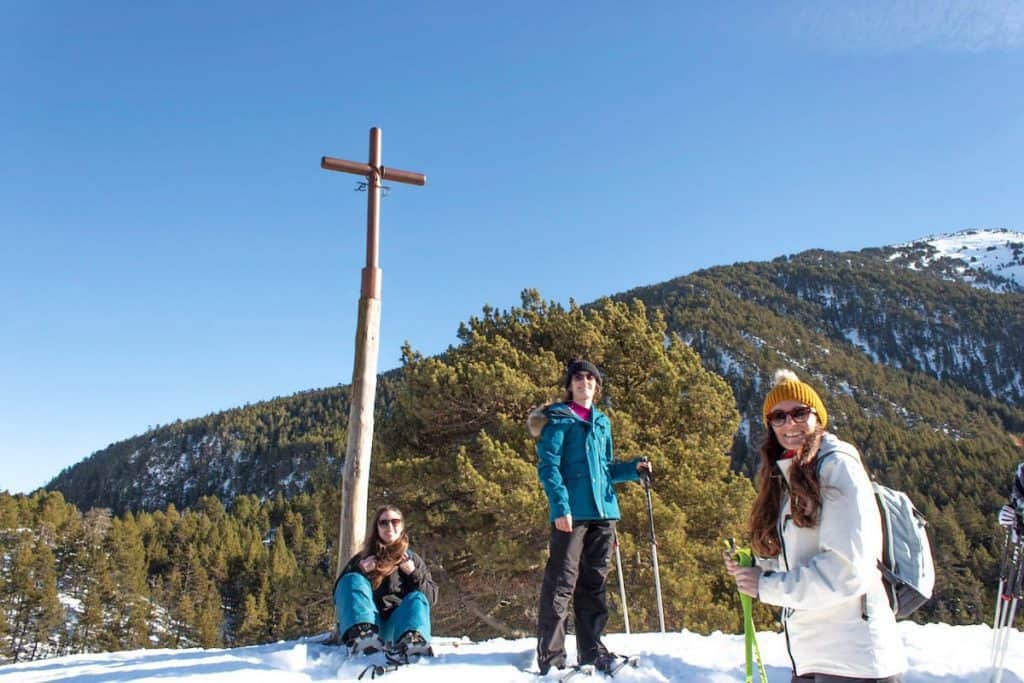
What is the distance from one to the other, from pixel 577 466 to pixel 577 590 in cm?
83

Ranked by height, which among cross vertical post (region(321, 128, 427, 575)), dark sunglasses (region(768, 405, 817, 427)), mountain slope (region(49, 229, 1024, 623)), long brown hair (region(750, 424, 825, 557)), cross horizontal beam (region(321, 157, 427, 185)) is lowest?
long brown hair (region(750, 424, 825, 557))

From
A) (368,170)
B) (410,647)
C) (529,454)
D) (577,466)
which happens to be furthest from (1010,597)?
(529,454)

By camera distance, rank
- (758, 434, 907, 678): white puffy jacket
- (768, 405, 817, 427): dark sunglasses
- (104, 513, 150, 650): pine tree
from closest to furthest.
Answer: (758, 434, 907, 678): white puffy jacket
(768, 405, 817, 427): dark sunglasses
(104, 513, 150, 650): pine tree

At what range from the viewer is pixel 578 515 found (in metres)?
4.53

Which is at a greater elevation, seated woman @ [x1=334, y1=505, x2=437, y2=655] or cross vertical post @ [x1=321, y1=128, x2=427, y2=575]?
cross vertical post @ [x1=321, y1=128, x2=427, y2=575]

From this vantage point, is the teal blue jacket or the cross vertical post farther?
the cross vertical post

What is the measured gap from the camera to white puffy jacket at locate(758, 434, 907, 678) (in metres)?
1.91

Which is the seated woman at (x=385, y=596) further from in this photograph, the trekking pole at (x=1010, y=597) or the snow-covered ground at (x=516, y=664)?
the trekking pole at (x=1010, y=597)

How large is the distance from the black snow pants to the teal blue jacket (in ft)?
0.40

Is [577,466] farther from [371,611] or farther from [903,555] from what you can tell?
[903,555]

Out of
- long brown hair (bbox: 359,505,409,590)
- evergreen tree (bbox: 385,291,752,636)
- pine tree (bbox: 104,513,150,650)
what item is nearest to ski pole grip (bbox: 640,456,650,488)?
long brown hair (bbox: 359,505,409,590)

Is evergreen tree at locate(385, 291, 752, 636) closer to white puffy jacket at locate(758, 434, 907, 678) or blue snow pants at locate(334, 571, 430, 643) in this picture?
blue snow pants at locate(334, 571, 430, 643)

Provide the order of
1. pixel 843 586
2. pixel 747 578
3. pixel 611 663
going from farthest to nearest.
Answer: pixel 611 663
pixel 747 578
pixel 843 586

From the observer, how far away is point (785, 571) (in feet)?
6.68
